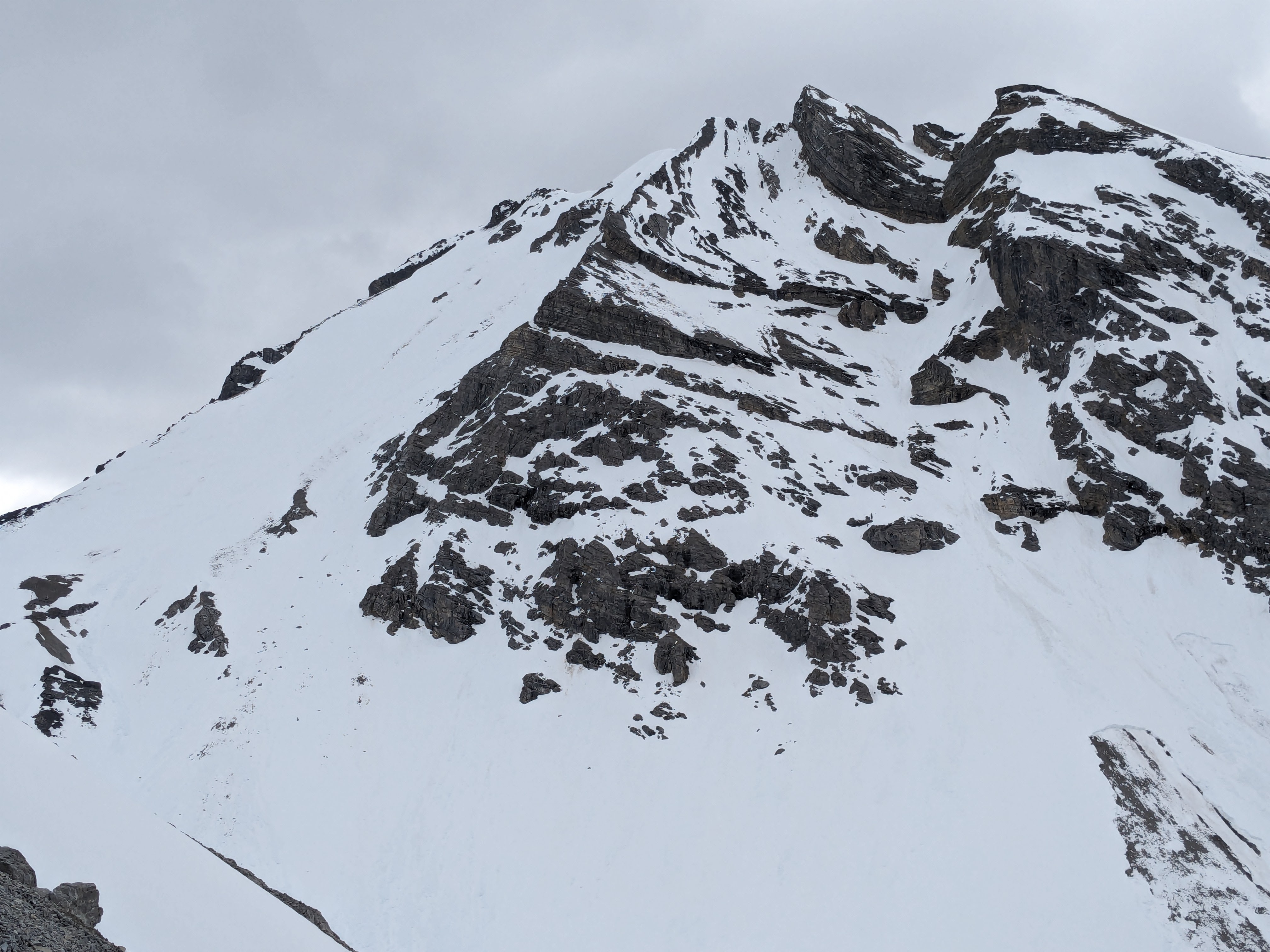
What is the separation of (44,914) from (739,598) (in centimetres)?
3597

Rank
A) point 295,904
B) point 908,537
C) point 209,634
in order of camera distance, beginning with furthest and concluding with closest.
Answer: point 908,537 → point 209,634 → point 295,904

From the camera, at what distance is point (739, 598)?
43344mm

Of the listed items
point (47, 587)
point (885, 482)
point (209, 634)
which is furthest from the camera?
point (885, 482)

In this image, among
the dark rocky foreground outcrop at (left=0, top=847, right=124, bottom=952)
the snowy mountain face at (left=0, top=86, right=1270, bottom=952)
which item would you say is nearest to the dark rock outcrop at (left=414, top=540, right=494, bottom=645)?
the snowy mountain face at (left=0, top=86, right=1270, bottom=952)

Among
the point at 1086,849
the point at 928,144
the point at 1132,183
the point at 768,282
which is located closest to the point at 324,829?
the point at 1086,849

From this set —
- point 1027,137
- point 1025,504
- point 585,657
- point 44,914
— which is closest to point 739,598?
point 585,657

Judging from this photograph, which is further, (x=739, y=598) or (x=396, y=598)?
(x=396, y=598)

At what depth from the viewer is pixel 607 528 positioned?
149 feet

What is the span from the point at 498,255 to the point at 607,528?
52.6m

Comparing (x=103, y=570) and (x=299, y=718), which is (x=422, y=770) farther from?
(x=103, y=570)

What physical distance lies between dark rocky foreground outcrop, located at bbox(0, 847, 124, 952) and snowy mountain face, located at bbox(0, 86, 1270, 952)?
0.67 m

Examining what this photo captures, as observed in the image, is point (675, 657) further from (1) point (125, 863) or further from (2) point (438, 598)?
(1) point (125, 863)

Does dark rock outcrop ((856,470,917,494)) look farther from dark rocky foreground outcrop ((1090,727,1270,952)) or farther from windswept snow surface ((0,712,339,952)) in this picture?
windswept snow surface ((0,712,339,952))

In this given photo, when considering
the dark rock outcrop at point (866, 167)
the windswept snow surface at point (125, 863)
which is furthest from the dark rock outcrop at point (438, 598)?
the dark rock outcrop at point (866, 167)
